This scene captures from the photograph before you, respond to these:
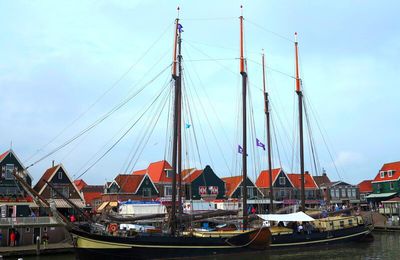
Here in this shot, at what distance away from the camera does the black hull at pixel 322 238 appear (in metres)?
40.2

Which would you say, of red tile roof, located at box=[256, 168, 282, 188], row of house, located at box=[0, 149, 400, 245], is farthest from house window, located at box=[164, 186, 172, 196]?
red tile roof, located at box=[256, 168, 282, 188]

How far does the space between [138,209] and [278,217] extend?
23.6 meters

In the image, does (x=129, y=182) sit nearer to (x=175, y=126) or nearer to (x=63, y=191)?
(x=63, y=191)

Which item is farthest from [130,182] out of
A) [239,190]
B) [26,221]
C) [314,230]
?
[314,230]

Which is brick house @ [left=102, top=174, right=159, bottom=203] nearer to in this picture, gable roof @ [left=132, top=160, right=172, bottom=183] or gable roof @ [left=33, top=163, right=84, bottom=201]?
gable roof @ [left=132, top=160, right=172, bottom=183]

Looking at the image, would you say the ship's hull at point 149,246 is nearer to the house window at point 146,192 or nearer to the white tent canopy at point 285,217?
the white tent canopy at point 285,217

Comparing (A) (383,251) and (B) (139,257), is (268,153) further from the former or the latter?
(B) (139,257)

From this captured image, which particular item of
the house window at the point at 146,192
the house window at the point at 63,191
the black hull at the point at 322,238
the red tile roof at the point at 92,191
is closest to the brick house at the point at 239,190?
the house window at the point at 146,192

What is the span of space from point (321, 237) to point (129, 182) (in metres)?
36.2

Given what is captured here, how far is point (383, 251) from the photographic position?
134 ft

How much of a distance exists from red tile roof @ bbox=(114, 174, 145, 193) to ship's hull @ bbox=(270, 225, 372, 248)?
34.4m

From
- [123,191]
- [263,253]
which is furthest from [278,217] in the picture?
[123,191]

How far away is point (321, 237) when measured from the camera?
43375 millimetres

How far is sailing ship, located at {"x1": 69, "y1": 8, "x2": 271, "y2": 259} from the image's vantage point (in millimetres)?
31875
